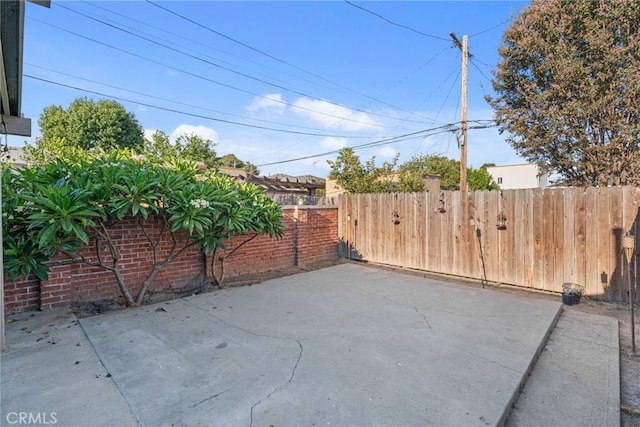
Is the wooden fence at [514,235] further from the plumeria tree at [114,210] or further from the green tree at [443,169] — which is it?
the green tree at [443,169]

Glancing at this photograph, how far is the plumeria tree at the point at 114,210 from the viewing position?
3.24 meters

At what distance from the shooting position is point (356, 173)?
1077cm

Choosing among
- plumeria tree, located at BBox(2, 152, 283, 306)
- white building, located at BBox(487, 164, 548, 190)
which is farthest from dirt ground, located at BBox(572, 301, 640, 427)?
white building, located at BBox(487, 164, 548, 190)

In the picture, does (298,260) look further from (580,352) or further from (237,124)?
(237,124)

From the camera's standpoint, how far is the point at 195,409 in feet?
6.51

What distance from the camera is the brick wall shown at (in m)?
3.76

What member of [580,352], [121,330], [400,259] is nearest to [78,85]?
[121,330]

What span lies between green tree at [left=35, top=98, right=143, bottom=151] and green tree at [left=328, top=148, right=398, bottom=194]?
1310cm

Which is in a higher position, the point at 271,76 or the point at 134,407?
the point at 271,76

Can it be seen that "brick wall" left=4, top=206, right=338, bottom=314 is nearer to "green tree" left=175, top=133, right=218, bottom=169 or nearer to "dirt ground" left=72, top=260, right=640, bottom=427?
"dirt ground" left=72, top=260, right=640, bottom=427

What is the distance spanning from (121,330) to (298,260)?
13.7 ft

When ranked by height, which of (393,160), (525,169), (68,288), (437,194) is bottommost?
(68,288)

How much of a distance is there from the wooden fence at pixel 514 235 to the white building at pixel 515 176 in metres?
25.6

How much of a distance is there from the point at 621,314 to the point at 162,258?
6.52 meters
